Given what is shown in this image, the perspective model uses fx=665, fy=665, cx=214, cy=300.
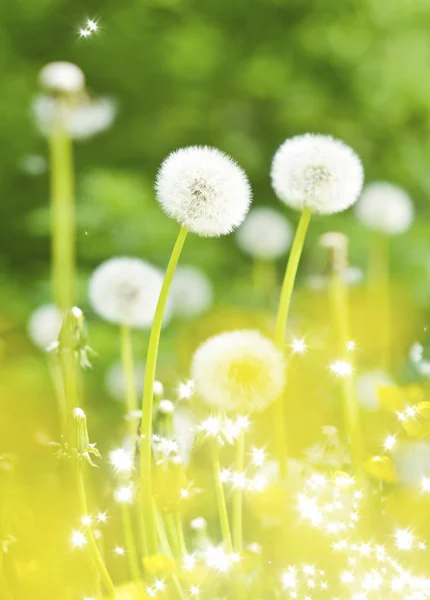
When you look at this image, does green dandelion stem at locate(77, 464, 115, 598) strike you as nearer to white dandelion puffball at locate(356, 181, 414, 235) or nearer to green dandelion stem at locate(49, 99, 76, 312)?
green dandelion stem at locate(49, 99, 76, 312)

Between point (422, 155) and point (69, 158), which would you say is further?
point (422, 155)

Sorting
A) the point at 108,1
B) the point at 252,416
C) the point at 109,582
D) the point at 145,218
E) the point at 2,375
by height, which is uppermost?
the point at 108,1

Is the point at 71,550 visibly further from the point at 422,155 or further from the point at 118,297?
the point at 422,155

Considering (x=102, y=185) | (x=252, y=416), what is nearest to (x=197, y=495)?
(x=252, y=416)

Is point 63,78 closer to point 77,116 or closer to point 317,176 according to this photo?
point 77,116

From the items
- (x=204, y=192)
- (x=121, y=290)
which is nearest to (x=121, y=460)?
(x=121, y=290)

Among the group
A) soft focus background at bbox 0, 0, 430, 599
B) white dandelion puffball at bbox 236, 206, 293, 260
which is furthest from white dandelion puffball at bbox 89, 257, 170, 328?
white dandelion puffball at bbox 236, 206, 293, 260
